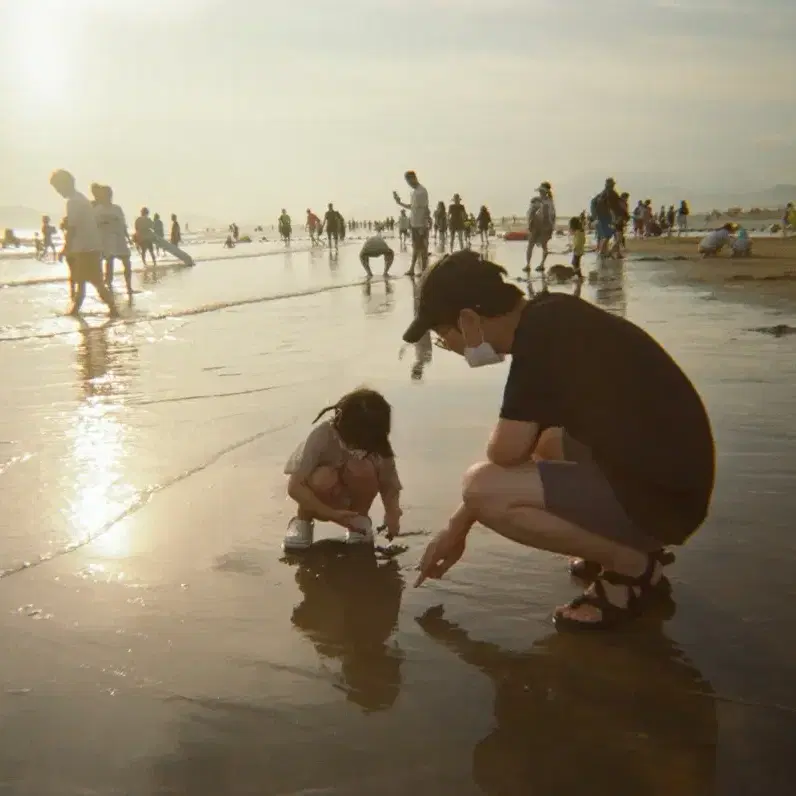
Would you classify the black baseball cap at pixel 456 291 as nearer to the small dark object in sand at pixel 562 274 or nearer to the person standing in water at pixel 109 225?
the person standing in water at pixel 109 225

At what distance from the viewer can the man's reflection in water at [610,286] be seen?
12031 millimetres

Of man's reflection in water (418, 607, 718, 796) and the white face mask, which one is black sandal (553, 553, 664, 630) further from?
the white face mask

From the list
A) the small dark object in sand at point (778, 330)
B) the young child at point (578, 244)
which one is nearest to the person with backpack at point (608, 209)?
the young child at point (578, 244)

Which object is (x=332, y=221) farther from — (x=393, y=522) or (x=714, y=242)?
(x=393, y=522)

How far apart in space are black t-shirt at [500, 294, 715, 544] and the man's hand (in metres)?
0.54

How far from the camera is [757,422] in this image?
17.9 feet

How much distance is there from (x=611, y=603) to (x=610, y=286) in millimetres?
13348

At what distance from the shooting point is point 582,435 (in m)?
2.88

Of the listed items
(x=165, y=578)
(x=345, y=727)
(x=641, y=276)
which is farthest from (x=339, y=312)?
(x=345, y=727)

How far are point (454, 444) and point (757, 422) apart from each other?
1889mm

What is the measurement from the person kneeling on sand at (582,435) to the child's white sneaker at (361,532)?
65 cm

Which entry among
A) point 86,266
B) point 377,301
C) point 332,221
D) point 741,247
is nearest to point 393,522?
point 377,301

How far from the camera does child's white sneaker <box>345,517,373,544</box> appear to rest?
12.2 feet

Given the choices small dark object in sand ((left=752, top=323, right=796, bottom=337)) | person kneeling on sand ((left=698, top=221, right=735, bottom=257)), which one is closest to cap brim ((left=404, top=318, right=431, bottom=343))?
small dark object in sand ((left=752, top=323, right=796, bottom=337))
